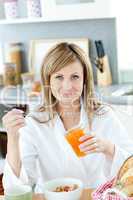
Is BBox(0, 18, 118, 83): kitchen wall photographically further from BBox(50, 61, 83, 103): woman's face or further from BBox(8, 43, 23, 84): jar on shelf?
BBox(50, 61, 83, 103): woman's face

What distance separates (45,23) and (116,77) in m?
0.76

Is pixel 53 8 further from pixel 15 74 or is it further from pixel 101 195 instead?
pixel 101 195

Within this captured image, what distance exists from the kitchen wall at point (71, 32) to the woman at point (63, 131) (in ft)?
4.83

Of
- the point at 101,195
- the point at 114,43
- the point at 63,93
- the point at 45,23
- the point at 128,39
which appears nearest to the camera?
the point at 101,195

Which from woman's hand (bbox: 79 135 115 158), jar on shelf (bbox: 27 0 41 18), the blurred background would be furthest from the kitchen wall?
woman's hand (bbox: 79 135 115 158)

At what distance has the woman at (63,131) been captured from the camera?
1.75 metres

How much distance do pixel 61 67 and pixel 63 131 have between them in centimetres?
29

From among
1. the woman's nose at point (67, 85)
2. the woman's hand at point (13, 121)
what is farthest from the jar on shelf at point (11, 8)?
the woman's hand at point (13, 121)

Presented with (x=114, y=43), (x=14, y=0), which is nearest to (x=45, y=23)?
(x=14, y=0)

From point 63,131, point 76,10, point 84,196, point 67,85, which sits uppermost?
point 76,10

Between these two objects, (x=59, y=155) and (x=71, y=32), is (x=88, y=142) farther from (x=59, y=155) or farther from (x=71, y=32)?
(x=71, y=32)

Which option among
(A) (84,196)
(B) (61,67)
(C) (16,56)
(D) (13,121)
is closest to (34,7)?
(C) (16,56)

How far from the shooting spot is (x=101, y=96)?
113 inches

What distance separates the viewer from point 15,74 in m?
3.63
